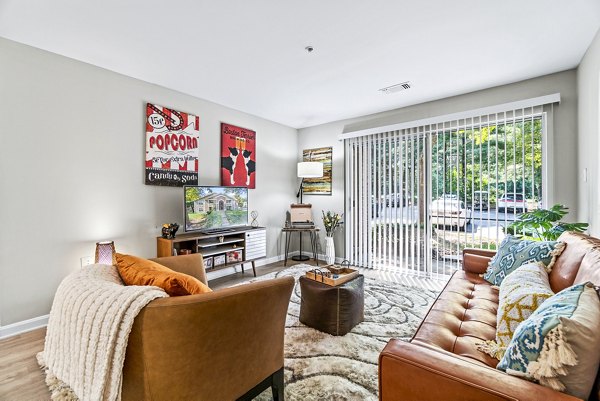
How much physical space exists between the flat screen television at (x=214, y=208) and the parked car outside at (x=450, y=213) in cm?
274

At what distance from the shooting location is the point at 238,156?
14.0ft

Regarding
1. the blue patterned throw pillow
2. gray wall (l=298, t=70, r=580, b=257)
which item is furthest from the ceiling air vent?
the blue patterned throw pillow

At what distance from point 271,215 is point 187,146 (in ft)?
6.22

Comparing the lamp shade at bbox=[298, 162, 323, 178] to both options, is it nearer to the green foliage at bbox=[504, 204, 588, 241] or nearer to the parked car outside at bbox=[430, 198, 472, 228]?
the parked car outside at bbox=[430, 198, 472, 228]

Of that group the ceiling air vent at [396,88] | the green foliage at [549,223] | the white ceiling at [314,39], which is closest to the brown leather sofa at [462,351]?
the green foliage at [549,223]

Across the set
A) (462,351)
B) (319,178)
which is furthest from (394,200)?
(462,351)

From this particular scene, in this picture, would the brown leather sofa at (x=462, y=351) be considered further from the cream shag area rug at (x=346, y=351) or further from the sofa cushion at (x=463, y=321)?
the cream shag area rug at (x=346, y=351)

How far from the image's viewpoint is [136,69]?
289 cm

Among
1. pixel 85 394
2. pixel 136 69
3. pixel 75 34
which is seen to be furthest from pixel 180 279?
pixel 136 69

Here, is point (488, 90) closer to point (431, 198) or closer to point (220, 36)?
point (431, 198)

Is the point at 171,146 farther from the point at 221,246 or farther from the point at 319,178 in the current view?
the point at 319,178

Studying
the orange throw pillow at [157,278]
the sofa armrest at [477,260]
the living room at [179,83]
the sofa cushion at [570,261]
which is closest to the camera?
the orange throw pillow at [157,278]

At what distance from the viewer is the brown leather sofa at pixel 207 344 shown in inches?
39.3

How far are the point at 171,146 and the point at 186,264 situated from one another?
196 centimetres
